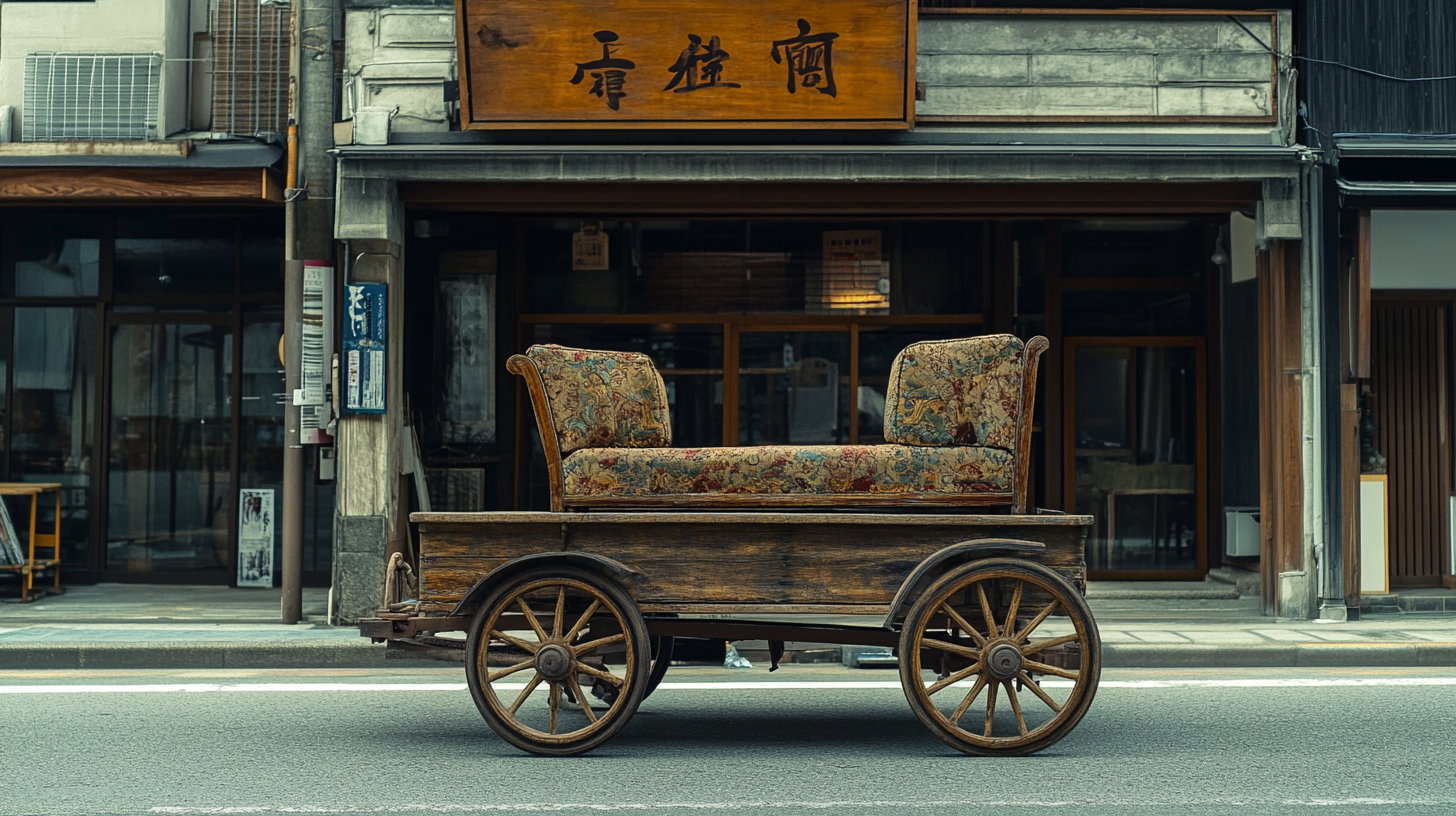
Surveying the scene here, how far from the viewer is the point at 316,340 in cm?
997

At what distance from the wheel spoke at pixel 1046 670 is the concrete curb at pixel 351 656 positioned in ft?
10.7

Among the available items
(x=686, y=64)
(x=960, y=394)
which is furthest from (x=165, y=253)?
(x=960, y=394)

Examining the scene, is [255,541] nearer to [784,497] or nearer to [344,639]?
[344,639]

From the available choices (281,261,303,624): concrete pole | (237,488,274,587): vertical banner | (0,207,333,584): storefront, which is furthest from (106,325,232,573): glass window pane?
(281,261,303,624): concrete pole

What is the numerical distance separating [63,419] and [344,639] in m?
4.76

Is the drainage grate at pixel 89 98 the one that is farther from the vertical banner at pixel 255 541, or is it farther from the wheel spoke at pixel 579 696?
the wheel spoke at pixel 579 696

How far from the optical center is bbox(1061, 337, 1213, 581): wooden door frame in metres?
12.0

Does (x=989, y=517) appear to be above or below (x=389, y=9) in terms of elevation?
below

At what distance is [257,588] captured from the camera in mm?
12008

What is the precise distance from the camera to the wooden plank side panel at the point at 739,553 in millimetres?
5613

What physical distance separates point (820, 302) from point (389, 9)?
170 inches

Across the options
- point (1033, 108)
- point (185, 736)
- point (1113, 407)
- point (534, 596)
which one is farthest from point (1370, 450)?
point (185, 736)

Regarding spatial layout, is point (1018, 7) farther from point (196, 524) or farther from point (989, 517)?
point (196, 524)

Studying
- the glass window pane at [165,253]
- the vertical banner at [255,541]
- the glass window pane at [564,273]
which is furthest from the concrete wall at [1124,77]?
the vertical banner at [255,541]
